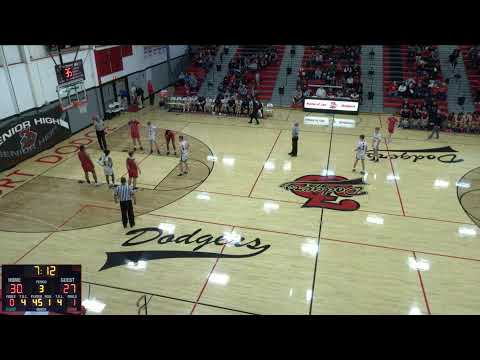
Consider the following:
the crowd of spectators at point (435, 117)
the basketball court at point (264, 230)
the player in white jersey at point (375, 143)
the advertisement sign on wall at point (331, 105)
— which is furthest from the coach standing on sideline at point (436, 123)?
the advertisement sign on wall at point (331, 105)

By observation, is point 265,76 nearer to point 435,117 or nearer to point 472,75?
point 435,117

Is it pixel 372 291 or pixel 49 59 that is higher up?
pixel 49 59

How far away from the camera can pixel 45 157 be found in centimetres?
1675

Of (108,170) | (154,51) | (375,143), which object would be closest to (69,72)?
(108,170)

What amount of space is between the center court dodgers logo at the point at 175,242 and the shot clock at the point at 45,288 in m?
2.76

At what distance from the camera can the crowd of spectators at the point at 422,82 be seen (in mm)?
24531

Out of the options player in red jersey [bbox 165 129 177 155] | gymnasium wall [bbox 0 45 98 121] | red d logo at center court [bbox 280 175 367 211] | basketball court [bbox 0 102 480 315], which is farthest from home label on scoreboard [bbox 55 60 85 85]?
red d logo at center court [bbox 280 175 367 211]

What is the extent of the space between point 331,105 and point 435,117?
21.1 ft

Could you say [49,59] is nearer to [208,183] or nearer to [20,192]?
[20,192]

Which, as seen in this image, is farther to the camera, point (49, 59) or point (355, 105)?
point (355, 105)
